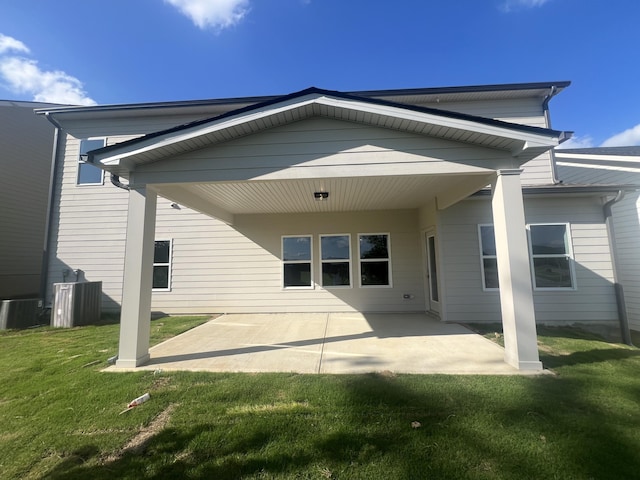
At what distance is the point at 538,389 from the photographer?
3.32m

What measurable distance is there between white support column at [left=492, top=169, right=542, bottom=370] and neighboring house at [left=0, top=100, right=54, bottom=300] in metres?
15.0

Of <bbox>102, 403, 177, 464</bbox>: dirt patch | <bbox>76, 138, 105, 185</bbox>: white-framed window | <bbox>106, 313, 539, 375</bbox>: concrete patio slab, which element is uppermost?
<bbox>76, 138, 105, 185</bbox>: white-framed window

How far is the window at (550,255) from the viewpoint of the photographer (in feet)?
22.4

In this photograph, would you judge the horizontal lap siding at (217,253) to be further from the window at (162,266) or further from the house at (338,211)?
the window at (162,266)

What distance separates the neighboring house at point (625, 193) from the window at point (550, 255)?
99 cm

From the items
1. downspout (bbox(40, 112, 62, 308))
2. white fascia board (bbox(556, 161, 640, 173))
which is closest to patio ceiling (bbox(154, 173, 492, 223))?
downspout (bbox(40, 112, 62, 308))

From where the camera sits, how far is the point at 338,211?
28.1 feet

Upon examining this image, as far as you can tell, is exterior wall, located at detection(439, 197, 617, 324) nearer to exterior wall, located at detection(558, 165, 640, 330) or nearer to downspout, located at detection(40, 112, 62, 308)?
exterior wall, located at detection(558, 165, 640, 330)

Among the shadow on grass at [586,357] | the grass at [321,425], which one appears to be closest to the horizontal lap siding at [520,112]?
the shadow on grass at [586,357]

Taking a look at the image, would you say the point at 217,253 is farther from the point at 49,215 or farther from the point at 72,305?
the point at 49,215

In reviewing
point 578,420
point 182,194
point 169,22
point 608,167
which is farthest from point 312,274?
point 608,167

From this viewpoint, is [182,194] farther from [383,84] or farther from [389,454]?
[383,84]

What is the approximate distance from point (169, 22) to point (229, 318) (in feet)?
27.1

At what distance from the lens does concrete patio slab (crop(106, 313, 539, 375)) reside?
411 centimetres
